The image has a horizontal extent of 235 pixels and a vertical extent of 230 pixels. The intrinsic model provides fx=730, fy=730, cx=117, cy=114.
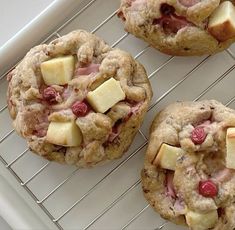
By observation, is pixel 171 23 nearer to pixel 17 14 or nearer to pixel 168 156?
pixel 168 156

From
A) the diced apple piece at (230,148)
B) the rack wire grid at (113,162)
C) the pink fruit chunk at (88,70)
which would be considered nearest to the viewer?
the diced apple piece at (230,148)

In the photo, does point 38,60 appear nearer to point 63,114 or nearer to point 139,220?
point 63,114

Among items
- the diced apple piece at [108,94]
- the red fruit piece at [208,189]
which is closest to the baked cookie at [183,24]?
the diced apple piece at [108,94]

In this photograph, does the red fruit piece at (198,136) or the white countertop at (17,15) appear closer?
the red fruit piece at (198,136)

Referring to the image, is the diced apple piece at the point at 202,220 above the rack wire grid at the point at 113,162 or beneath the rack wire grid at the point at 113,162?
beneath

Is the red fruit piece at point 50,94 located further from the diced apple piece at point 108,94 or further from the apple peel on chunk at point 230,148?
the apple peel on chunk at point 230,148

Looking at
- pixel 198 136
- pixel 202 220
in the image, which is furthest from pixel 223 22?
pixel 202 220

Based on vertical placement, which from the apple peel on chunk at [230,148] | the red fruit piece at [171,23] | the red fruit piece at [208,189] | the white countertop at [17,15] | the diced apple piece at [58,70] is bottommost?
the red fruit piece at [208,189]

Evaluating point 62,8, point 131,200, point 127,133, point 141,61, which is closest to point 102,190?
point 131,200
